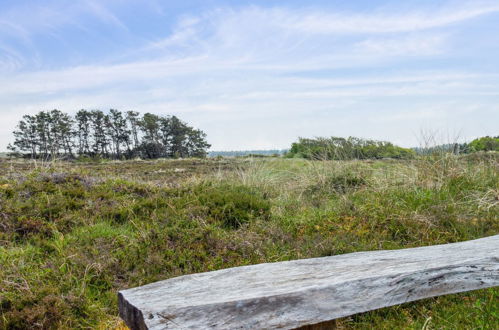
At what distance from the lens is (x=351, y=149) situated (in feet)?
35.2

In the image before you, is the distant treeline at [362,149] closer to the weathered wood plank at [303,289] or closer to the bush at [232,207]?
the bush at [232,207]

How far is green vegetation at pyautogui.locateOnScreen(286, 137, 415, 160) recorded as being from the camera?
10401mm

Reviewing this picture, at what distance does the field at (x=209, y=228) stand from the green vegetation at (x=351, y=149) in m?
1.08

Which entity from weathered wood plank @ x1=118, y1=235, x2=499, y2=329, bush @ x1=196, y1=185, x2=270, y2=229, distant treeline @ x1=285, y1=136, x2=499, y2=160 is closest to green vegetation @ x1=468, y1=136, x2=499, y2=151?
distant treeline @ x1=285, y1=136, x2=499, y2=160

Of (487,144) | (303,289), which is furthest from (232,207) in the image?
(487,144)

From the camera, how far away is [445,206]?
634 centimetres

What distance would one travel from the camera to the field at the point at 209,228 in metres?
3.74

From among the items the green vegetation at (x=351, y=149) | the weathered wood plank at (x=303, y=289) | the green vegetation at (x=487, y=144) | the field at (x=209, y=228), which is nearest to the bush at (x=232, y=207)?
the field at (x=209, y=228)

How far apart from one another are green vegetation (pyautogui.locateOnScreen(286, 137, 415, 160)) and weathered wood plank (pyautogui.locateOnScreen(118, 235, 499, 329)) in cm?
647

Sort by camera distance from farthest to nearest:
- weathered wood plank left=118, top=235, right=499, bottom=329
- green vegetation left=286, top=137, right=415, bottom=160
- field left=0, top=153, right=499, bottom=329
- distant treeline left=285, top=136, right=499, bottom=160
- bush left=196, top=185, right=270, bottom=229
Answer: green vegetation left=286, top=137, right=415, bottom=160 → distant treeline left=285, top=136, right=499, bottom=160 → bush left=196, top=185, right=270, bottom=229 → field left=0, top=153, right=499, bottom=329 → weathered wood plank left=118, top=235, right=499, bottom=329

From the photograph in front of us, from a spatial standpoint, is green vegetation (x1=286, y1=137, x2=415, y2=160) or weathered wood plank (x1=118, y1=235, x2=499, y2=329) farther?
green vegetation (x1=286, y1=137, x2=415, y2=160)

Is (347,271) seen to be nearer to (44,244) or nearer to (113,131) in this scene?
(44,244)

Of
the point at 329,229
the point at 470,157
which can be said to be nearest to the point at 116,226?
the point at 329,229

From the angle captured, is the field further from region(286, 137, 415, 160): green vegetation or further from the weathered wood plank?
region(286, 137, 415, 160): green vegetation
